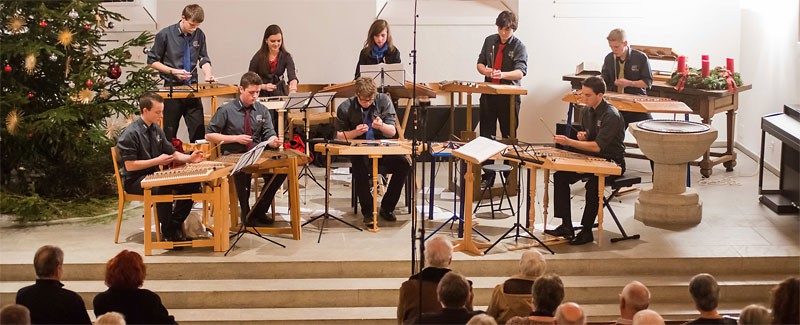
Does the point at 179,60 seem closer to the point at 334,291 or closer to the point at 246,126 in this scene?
the point at 246,126

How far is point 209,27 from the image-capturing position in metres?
13.1

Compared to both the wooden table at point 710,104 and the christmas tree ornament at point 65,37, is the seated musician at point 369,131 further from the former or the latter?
the wooden table at point 710,104

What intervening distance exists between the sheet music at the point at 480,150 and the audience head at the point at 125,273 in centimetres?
282

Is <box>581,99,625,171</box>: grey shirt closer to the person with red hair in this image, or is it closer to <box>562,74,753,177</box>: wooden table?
<box>562,74,753,177</box>: wooden table

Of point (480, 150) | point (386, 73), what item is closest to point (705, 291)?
point (480, 150)

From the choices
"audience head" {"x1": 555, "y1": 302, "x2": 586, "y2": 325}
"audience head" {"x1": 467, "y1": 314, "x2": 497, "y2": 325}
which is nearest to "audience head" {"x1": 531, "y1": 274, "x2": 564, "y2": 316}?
"audience head" {"x1": 555, "y1": 302, "x2": 586, "y2": 325}

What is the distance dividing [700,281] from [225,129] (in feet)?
14.8

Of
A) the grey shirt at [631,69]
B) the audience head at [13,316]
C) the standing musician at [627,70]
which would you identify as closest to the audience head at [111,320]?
the audience head at [13,316]

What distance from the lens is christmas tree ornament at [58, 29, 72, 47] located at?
10.3 m

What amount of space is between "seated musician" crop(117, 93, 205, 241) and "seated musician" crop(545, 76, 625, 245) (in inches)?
108

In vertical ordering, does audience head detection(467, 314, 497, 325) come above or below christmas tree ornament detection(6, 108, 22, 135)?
below

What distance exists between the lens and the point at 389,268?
902 centimetres

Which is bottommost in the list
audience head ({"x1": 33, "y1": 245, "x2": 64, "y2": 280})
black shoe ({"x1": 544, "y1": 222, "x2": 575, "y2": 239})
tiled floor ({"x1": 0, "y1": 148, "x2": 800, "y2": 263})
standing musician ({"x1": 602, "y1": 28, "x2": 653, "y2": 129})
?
tiled floor ({"x1": 0, "y1": 148, "x2": 800, "y2": 263})

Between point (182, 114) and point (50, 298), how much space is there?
432 centimetres
